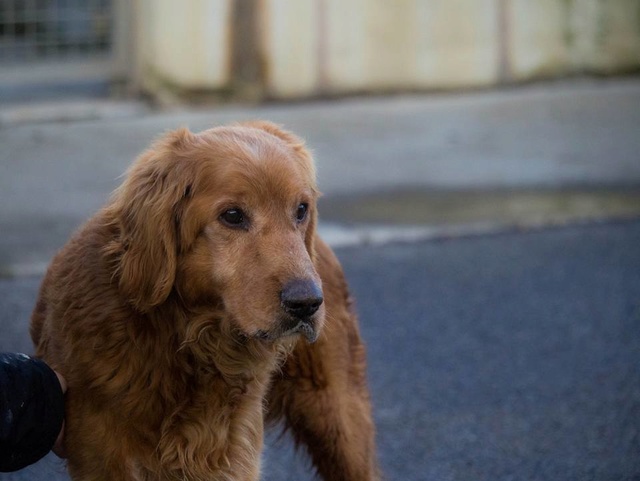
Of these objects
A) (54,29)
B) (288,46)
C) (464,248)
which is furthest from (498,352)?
(54,29)

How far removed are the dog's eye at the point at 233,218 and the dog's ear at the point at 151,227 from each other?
5.1 inches

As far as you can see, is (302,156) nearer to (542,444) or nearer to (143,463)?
(143,463)

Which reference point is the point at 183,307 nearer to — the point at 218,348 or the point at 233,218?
the point at 218,348

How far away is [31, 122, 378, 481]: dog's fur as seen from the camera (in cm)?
310

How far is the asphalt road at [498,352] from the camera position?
182 inches

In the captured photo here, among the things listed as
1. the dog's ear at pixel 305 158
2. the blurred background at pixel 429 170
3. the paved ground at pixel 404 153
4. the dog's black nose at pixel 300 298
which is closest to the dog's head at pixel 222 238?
the dog's black nose at pixel 300 298

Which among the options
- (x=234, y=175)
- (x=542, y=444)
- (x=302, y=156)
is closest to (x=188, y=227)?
(x=234, y=175)

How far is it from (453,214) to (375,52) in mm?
2829

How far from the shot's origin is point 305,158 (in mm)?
3432

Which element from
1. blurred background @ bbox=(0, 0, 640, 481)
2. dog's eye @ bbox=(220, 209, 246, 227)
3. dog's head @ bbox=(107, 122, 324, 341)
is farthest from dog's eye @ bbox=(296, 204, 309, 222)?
blurred background @ bbox=(0, 0, 640, 481)

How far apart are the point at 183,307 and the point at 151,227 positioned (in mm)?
256

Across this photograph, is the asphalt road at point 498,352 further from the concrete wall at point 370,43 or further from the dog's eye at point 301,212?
the concrete wall at point 370,43

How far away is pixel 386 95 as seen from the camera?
1012 cm

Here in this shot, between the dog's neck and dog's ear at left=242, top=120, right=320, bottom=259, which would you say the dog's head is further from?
dog's ear at left=242, top=120, right=320, bottom=259
